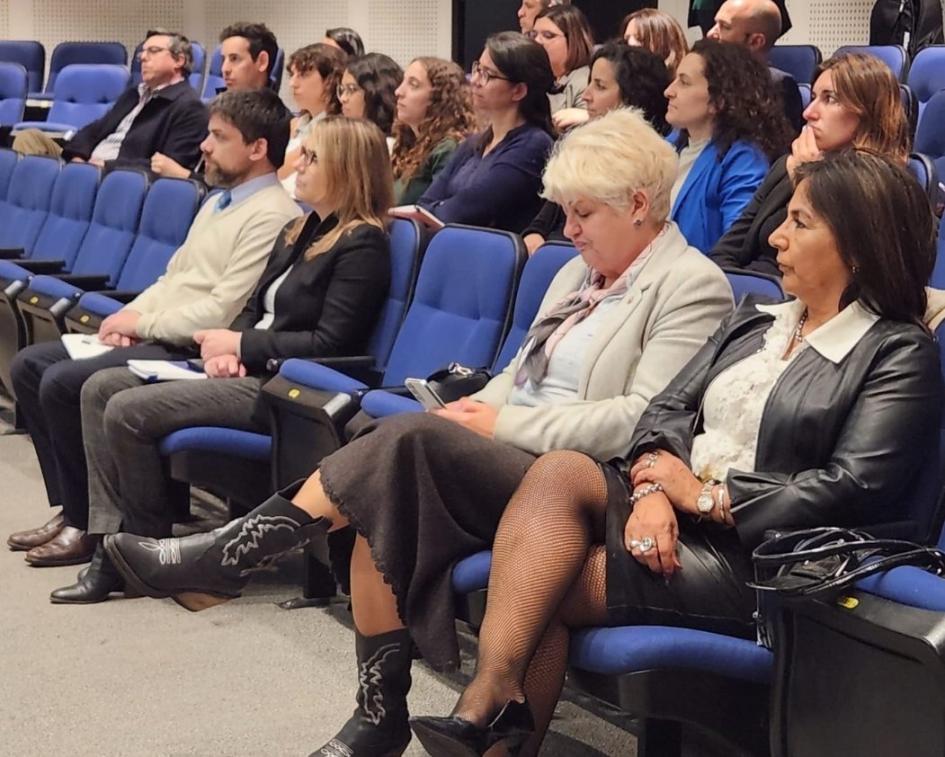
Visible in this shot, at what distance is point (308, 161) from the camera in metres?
3.20

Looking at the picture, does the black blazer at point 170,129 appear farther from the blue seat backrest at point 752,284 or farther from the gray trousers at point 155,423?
the blue seat backrest at point 752,284

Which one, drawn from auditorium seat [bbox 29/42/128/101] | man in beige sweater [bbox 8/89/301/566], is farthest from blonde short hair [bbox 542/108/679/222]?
auditorium seat [bbox 29/42/128/101]

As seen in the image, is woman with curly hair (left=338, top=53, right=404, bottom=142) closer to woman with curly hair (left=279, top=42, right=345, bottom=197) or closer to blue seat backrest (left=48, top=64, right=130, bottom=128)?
woman with curly hair (left=279, top=42, right=345, bottom=197)

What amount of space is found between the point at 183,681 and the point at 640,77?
1.92 meters

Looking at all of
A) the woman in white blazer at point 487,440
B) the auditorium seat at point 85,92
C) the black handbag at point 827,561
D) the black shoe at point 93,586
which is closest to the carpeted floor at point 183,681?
the black shoe at point 93,586

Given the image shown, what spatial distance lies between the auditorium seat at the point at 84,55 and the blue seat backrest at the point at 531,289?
7090 millimetres

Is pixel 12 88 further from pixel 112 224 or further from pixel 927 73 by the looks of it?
pixel 927 73

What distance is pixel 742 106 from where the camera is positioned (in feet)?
10.7

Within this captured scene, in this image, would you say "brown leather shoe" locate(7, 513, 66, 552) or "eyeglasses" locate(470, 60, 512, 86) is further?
"eyeglasses" locate(470, 60, 512, 86)

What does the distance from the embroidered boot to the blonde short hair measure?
68cm

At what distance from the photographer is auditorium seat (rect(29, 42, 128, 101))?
9.28m

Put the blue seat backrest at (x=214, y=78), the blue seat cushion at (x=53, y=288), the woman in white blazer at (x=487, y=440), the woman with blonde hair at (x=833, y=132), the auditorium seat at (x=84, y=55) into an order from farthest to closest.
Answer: the auditorium seat at (x=84, y=55) → the blue seat backrest at (x=214, y=78) → the blue seat cushion at (x=53, y=288) → the woman with blonde hair at (x=833, y=132) → the woman in white blazer at (x=487, y=440)

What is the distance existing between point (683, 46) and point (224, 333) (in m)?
1.91

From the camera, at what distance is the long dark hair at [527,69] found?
3.67 metres
